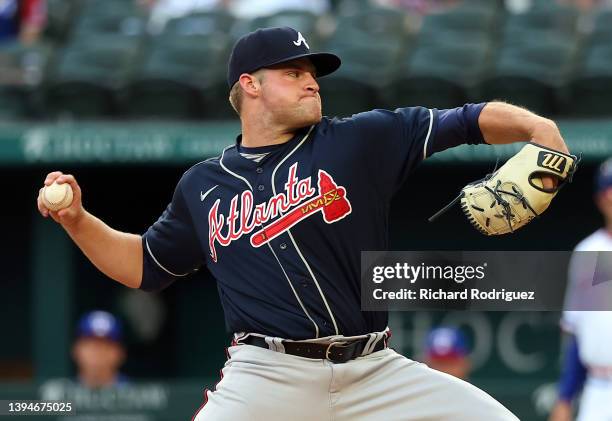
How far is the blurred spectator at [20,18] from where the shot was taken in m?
9.97

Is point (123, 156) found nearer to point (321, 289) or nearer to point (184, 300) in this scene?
point (184, 300)

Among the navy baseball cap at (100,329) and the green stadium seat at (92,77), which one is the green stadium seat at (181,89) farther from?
the navy baseball cap at (100,329)

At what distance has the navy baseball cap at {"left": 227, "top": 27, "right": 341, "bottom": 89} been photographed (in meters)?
4.11

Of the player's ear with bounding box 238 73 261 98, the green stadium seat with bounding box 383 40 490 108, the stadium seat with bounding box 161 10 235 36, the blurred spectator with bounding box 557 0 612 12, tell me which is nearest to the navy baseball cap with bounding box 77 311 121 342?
the green stadium seat with bounding box 383 40 490 108

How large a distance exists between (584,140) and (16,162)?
138 inches

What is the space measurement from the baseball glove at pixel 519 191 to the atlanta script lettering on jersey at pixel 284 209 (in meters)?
0.41

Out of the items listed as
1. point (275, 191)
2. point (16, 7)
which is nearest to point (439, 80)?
point (16, 7)

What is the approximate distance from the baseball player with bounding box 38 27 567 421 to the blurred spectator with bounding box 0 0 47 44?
6044mm

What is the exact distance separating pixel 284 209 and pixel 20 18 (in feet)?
21.6

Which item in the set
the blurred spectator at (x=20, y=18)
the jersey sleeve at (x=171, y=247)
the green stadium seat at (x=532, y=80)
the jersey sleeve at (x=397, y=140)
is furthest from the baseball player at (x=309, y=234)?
the blurred spectator at (x=20, y=18)

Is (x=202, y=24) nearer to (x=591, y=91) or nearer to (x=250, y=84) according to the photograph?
(x=591, y=91)

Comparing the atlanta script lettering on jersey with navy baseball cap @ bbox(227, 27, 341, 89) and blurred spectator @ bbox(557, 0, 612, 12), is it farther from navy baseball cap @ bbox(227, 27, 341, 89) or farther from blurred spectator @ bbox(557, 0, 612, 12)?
blurred spectator @ bbox(557, 0, 612, 12)

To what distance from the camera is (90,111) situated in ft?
29.2

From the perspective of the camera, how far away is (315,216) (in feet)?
13.1
